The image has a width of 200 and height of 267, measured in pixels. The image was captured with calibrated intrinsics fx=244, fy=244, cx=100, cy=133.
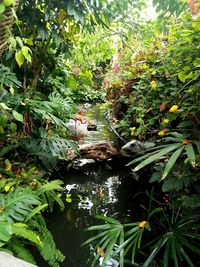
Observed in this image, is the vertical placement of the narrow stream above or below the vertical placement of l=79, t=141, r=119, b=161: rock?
below

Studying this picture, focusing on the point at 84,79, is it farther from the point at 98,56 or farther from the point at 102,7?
the point at 102,7

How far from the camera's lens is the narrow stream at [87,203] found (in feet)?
7.63

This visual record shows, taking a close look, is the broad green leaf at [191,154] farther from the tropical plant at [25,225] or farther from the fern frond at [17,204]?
the fern frond at [17,204]

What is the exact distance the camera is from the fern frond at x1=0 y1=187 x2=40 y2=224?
5.96 ft

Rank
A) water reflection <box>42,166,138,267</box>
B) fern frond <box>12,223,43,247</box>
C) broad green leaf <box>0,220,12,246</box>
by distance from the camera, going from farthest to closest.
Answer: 1. water reflection <box>42,166,138,267</box>
2. fern frond <box>12,223,43,247</box>
3. broad green leaf <box>0,220,12,246</box>

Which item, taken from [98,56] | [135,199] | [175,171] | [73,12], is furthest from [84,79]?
[175,171]

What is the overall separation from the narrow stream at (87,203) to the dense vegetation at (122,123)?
23cm

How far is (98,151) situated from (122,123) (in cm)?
74

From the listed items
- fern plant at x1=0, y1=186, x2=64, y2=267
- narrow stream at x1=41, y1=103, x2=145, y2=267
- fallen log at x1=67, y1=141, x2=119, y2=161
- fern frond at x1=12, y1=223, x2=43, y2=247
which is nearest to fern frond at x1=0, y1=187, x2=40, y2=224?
fern plant at x1=0, y1=186, x2=64, y2=267

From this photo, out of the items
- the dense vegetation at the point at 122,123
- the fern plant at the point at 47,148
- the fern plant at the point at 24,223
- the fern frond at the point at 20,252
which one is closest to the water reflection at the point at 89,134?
the dense vegetation at the point at 122,123

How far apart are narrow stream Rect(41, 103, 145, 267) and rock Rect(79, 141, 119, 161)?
14cm

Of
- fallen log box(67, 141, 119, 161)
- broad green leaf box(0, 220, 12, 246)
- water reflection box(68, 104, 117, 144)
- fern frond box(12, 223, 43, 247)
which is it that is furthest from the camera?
water reflection box(68, 104, 117, 144)

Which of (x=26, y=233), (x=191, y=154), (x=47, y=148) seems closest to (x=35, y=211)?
(x=26, y=233)

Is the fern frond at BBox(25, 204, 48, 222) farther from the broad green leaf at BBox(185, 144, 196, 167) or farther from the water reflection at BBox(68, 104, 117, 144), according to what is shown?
the water reflection at BBox(68, 104, 117, 144)
